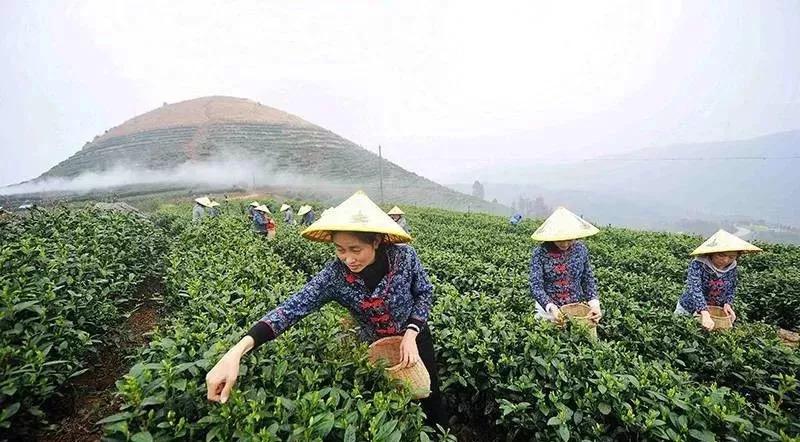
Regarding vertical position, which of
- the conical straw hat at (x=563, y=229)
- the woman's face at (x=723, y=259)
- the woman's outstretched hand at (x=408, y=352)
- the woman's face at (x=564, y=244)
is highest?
the conical straw hat at (x=563, y=229)

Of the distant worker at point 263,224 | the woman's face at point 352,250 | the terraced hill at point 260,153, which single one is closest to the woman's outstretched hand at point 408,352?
the woman's face at point 352,250

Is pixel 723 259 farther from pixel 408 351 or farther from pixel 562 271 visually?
pixel 408 351

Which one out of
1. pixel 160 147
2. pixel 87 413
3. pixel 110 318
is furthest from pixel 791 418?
pixel 160 147

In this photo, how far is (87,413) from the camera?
249 centimetres

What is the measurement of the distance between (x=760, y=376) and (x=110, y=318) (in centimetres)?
506

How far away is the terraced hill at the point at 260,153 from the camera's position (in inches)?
1720

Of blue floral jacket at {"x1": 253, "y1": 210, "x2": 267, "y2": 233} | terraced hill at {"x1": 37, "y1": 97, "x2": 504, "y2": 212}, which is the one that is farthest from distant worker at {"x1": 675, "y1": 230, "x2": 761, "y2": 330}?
terraced hill at {"x1": 37, "y1": 97, "x2": 504, "y2": 212}

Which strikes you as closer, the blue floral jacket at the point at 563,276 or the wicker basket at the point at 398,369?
the wicker basket at the point at 398,369

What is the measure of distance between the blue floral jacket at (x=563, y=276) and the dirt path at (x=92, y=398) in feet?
9.96

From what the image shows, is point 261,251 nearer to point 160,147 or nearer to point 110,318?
point 110,318

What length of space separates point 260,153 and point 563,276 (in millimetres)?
53649

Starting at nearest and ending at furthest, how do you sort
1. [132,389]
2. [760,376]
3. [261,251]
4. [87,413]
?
[132,389] → [87,413] → [760,376] → [261,251]

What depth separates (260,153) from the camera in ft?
171

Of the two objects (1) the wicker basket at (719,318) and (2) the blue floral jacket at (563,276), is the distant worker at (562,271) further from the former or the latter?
(1) the wicker basket at (719,318)
